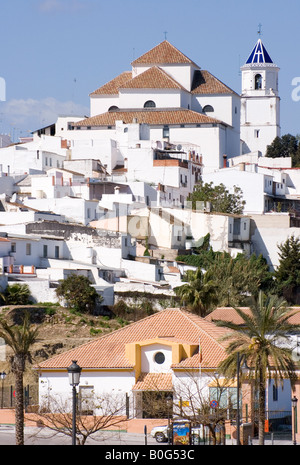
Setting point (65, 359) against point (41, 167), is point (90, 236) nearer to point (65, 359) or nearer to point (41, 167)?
point (41, 167)

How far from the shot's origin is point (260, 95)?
106 meters

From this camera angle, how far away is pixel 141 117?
85.4 meters

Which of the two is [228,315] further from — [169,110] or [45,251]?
[169,110]

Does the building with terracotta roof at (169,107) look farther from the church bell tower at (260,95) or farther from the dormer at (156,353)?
the dormer at (156,353)

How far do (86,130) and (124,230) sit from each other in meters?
22.6

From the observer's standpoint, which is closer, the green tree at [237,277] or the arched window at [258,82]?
the green tree at [237,277]

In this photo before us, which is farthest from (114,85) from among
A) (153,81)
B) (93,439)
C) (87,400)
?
(93,439)

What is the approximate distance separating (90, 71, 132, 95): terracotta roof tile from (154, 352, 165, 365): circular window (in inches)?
2235

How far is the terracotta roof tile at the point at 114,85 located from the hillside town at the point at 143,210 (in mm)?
Answer: 169

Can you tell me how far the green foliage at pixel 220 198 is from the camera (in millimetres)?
67875

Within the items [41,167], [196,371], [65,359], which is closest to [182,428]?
[196,371]

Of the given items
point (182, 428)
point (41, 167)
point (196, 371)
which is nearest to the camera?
point (182, 428)

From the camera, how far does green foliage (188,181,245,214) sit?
6788 cm

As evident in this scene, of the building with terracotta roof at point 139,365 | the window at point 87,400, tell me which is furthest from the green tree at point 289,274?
the window at point 87,400
